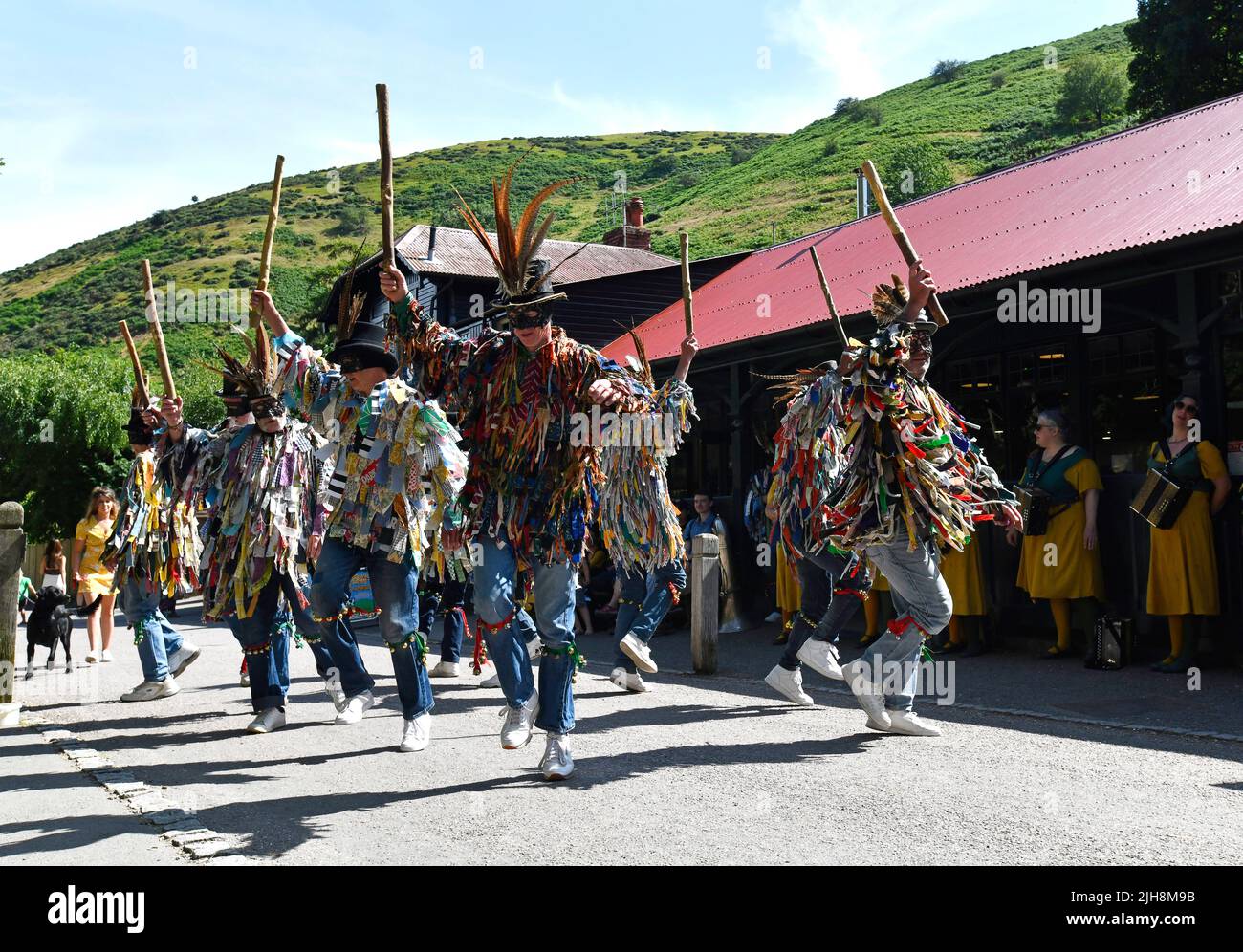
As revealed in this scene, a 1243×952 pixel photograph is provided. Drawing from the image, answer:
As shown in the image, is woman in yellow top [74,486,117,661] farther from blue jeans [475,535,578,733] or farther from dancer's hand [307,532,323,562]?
blue jeans [475,535,578,733]

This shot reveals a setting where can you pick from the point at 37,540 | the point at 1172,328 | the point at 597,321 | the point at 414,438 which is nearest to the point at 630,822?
the point at 414,438

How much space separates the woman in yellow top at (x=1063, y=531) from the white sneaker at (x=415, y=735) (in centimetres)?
545

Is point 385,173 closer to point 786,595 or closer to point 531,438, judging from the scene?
point 531,438

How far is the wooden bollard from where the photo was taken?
9.38 metres

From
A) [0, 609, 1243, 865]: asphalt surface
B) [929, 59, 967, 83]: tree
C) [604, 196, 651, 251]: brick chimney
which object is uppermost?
[929, 59, 967, 83]: tree

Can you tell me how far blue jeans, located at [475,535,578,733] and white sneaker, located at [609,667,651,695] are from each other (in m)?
2.99

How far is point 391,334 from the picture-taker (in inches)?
229

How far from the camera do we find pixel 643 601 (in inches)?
338

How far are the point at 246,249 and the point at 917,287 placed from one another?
106 metres

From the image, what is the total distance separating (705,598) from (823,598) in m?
1.80

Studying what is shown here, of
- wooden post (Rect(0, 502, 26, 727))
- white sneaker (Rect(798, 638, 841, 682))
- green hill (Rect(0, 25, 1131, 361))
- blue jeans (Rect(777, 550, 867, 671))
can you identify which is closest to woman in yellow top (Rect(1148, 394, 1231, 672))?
blue jeans (Rect(777, 550, 867, 671))

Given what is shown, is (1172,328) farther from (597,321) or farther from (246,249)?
(246,249)

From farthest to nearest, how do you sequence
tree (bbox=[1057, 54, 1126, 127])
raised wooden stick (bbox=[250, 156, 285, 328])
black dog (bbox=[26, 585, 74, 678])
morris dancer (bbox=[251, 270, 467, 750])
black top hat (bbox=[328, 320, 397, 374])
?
1. tree (bbox=[1057, 54, 1126, 127])
2. black dog (bbox=[26, 585, 74, 678])
3. raised wooden stick (bbox=[250, 156, 285, 328])
4. black top hat (bbox=[328, 320, 397, 374])
5. morris dancer (bbox=[251, 270, 467, 750])

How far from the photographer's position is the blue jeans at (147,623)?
830 centimetres
